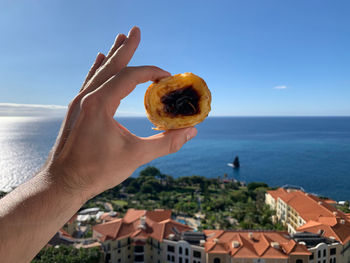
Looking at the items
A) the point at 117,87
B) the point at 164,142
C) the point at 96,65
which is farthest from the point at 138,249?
the point at 117,87

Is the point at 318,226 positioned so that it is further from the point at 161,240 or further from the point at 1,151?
the point at 1,151

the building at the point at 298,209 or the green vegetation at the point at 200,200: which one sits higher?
the building at the point at 298,209

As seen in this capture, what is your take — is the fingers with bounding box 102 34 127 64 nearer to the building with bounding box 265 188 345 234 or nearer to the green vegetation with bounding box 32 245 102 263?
the green vegetation with bounding box 32 245 102 263

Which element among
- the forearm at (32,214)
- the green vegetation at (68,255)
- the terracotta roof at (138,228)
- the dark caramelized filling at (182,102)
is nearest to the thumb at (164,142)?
the dark caramelized filling at (182,102)

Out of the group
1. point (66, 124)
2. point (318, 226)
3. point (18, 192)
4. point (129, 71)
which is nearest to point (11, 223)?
point (18, 192)

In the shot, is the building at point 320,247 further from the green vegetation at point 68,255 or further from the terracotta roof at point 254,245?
the green vegetation at point 68,255

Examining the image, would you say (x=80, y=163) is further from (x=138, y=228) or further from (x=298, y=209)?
(x=298, y=209)

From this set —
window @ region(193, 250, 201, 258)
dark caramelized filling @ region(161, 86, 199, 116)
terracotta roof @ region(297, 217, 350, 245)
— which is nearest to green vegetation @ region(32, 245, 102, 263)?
window @ region(193, 250, 201, 258)
